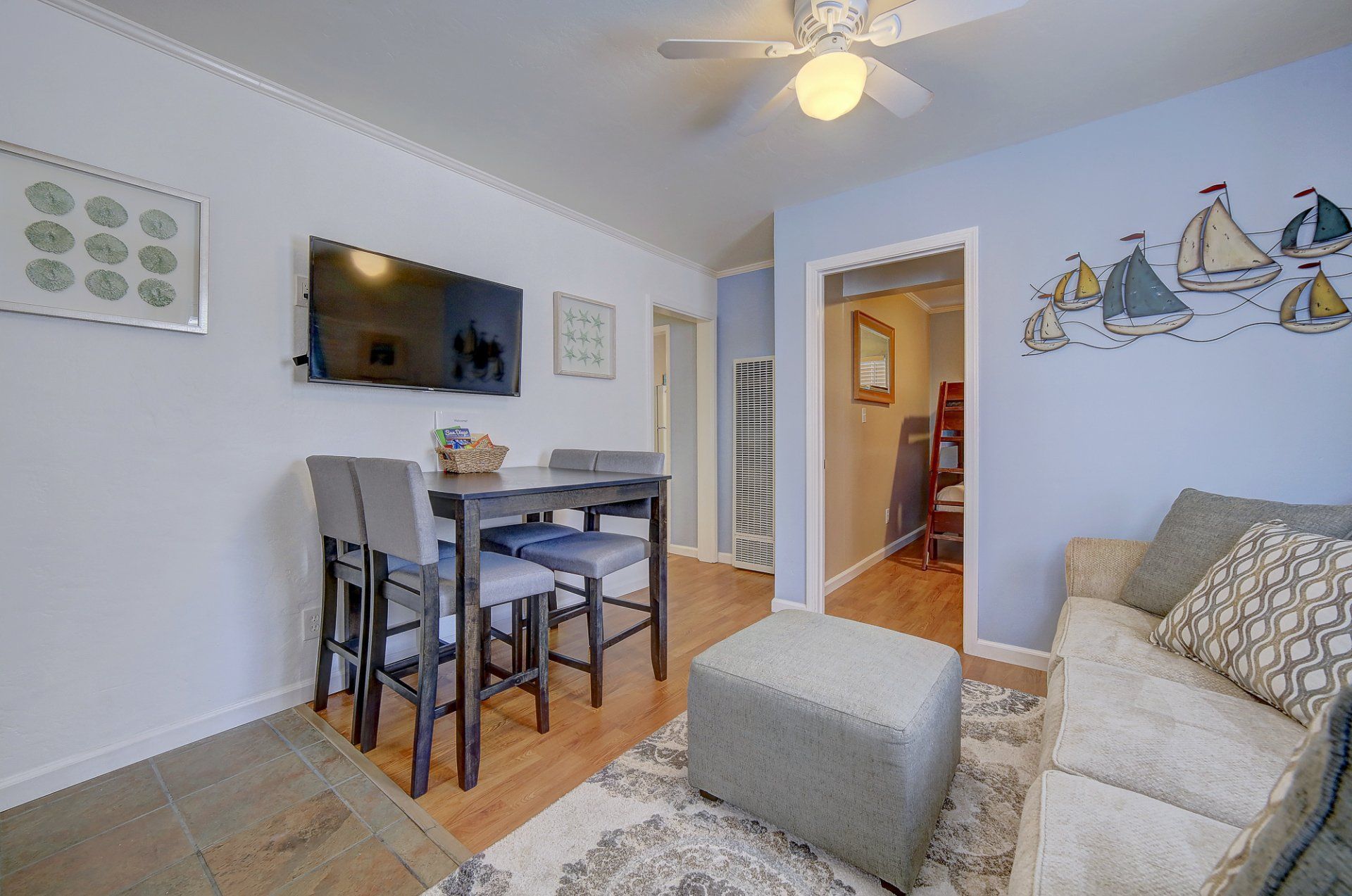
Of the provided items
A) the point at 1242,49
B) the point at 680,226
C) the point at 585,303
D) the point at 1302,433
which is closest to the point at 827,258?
the point at 680,226

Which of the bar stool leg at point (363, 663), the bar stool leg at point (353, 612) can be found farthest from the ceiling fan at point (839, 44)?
the bar stool leg at point (353, 612)

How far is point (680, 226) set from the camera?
133 inches

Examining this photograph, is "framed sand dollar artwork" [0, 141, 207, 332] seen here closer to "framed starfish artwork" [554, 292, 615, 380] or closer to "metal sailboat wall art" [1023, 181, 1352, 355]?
"framed starfish artwork" [554, 292, 615, 380]

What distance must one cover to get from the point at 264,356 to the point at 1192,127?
145 inches

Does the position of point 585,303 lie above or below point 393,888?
above

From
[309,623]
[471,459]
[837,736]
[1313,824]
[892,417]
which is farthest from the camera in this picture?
[892,417]

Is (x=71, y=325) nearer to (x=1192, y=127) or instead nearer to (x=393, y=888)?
(x=393, y=888)

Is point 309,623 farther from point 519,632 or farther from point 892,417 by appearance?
point 892,417

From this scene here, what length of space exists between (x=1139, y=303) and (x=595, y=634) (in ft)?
8.48

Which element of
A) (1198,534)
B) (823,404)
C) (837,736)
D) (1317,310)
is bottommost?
(837,736)

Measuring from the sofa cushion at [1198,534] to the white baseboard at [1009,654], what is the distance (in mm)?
759

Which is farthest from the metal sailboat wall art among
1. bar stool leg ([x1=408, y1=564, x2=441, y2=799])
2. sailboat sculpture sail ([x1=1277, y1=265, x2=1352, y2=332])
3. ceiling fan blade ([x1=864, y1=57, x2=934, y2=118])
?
bar stool leg ([x1=408, y1=564, x2=441, y2=799])

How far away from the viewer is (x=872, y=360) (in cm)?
424

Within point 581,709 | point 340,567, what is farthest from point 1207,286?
point 340,567
